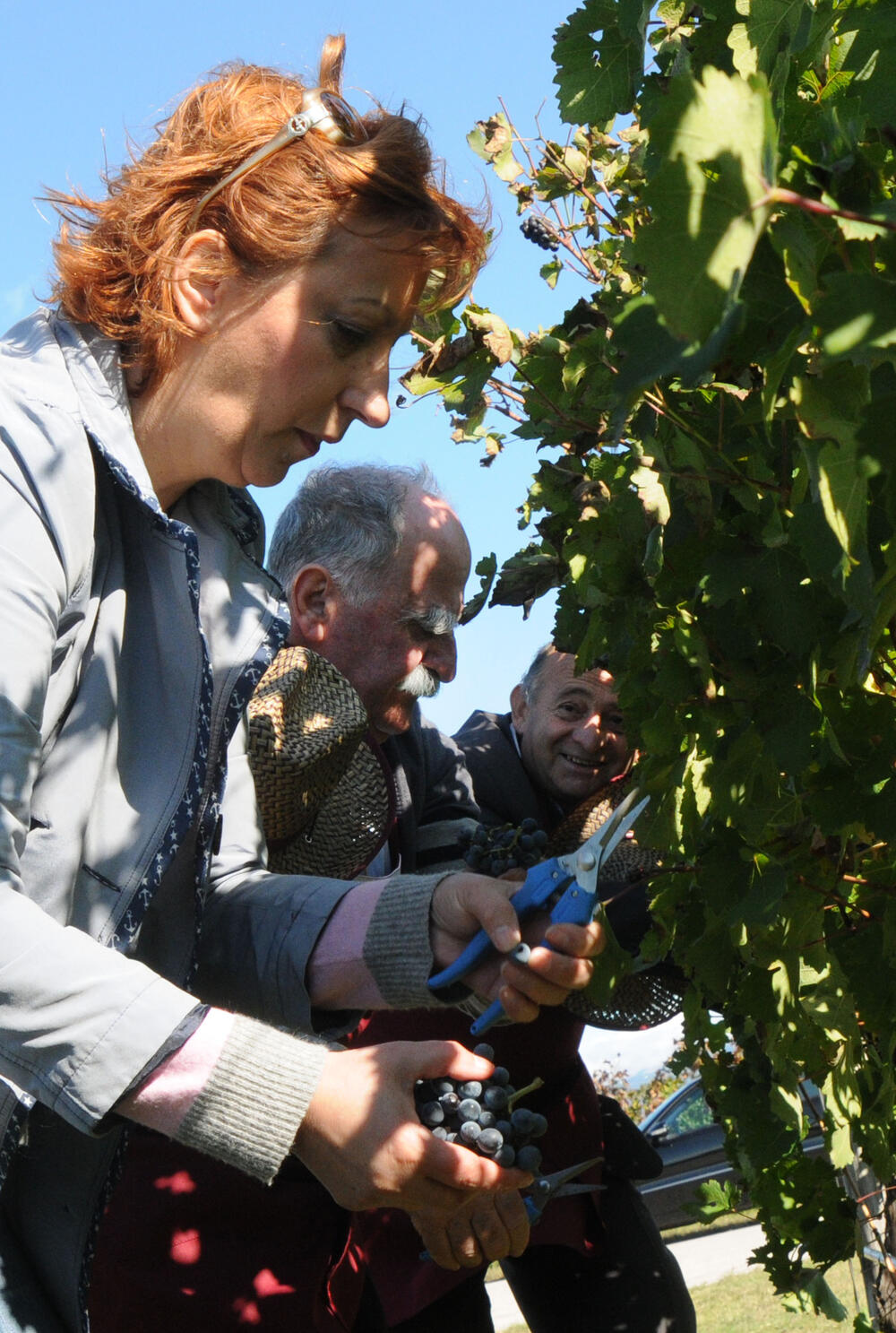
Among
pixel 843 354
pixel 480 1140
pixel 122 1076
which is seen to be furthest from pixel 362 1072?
pixel 843 354

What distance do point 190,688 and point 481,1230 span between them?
787mm

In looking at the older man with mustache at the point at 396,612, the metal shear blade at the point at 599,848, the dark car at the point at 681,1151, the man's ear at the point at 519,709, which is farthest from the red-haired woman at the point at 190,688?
the dark car at the point at 681,1151

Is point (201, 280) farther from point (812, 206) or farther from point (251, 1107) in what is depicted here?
point (812, 206)

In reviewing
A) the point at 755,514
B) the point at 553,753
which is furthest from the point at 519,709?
the point at 755,514

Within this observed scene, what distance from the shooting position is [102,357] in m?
1.89

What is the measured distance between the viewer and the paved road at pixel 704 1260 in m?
7.06

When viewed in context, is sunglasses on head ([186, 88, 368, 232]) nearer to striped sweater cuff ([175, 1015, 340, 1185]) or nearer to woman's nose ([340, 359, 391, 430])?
woman's nose ([340, 359, 391, 430])

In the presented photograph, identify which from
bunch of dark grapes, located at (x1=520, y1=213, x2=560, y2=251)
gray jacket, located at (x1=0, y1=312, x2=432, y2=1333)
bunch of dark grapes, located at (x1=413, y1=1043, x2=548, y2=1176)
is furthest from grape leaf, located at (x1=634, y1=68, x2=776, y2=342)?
bunch of dark grapes, located at (x1=520, y1=213, x2=560, y2=251)

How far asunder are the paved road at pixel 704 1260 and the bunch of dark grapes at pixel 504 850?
4.66 m

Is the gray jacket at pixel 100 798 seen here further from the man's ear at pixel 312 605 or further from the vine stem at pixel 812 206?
the vine stem at pixel 812 206

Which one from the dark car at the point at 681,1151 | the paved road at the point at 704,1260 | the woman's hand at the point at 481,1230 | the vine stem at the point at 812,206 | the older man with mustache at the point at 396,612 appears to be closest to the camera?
the vine stem at the point at 812,206

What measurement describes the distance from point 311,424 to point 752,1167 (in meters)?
1.18

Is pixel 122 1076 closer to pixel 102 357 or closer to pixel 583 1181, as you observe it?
pixel 102 357

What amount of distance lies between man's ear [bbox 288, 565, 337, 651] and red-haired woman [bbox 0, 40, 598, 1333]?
840mm
